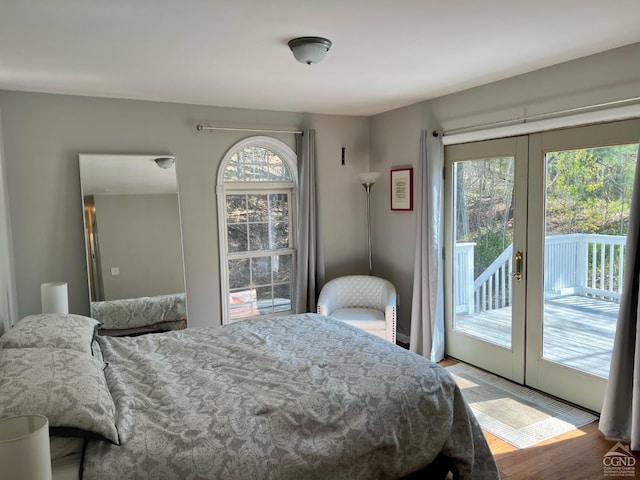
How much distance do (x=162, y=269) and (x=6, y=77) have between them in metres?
1.81

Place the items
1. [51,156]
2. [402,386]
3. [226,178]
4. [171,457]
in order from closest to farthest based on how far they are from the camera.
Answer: [171,457] < [402,386] < [51,156] < [226,178]

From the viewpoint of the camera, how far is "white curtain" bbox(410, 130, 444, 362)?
166 inches

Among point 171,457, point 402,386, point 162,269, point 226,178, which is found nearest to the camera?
point 171,457

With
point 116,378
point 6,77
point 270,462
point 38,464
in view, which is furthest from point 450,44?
point 6,77

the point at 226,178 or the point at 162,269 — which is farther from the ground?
the point at 226,178

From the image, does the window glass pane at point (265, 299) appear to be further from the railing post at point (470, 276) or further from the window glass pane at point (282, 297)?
the railing post at point (470, 276)

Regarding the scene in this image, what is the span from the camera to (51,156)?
373 centimetres

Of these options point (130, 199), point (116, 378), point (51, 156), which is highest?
point (51, 156)

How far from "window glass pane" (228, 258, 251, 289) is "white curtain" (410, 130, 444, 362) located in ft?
5.51

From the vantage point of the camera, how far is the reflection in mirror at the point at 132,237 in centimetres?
384

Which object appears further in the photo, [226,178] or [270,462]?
[226,178]

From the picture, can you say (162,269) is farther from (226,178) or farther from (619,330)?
(619,330)

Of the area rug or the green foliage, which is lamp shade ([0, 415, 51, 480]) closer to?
the area rug

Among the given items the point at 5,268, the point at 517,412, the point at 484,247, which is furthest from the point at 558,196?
the point at 5,268
